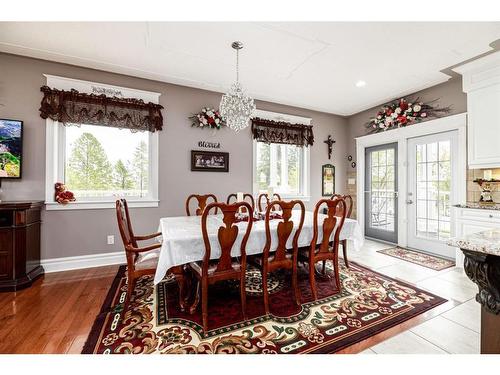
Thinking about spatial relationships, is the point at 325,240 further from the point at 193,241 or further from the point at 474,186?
the point at 474,186

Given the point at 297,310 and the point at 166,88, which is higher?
the point at 166,88

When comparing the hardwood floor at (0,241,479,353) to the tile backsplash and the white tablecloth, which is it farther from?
the tile backsplash

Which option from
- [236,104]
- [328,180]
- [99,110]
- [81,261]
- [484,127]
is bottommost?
[81,261]

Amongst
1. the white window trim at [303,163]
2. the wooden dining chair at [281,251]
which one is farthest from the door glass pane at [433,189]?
the wooden dining chair at [281,251]

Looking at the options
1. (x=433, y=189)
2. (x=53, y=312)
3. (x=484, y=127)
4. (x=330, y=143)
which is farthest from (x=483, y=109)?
(x=53, y=312)

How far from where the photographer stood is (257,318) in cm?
197

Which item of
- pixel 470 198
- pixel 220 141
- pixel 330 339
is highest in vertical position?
pixel 220 141

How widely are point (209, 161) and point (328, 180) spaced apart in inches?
109

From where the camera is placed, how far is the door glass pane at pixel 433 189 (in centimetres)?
368
